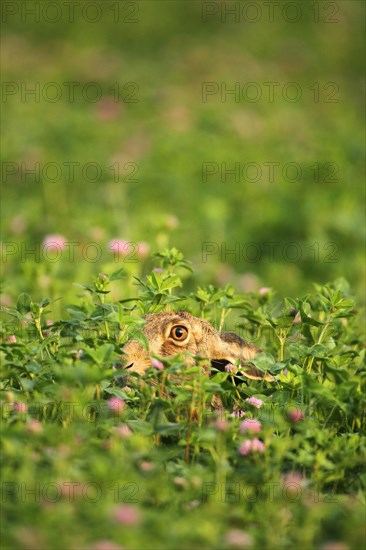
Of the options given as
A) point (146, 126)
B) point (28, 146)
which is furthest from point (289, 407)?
point (146, 126)

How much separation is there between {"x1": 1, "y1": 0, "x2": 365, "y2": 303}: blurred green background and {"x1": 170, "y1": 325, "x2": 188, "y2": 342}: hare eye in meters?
1.38

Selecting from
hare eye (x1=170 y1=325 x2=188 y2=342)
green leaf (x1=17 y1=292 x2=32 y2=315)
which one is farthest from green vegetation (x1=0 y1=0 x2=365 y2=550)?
hare eye (x1=170 y1=325 x2=188 y2=342)

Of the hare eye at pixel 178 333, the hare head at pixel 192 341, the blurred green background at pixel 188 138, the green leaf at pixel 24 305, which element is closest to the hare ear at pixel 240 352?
the hare head at pixel 192 341

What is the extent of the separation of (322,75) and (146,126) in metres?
5.73

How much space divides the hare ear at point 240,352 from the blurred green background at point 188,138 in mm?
1579

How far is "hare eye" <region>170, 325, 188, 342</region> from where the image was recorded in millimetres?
5590

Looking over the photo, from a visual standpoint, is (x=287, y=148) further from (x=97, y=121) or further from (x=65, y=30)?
(x=65, y=30)

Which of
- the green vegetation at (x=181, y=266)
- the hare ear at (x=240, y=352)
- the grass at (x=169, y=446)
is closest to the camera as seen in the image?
the grass at (x=169, y=446)

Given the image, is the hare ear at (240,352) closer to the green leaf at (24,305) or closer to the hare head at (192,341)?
the hare head at (192,341)

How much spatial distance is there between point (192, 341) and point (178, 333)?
10 centimetres

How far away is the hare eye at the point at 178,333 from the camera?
18.3ft

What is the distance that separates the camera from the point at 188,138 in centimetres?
1388

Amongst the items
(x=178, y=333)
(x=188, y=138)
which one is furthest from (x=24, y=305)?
(x=188, y=138)

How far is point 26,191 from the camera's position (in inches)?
470
